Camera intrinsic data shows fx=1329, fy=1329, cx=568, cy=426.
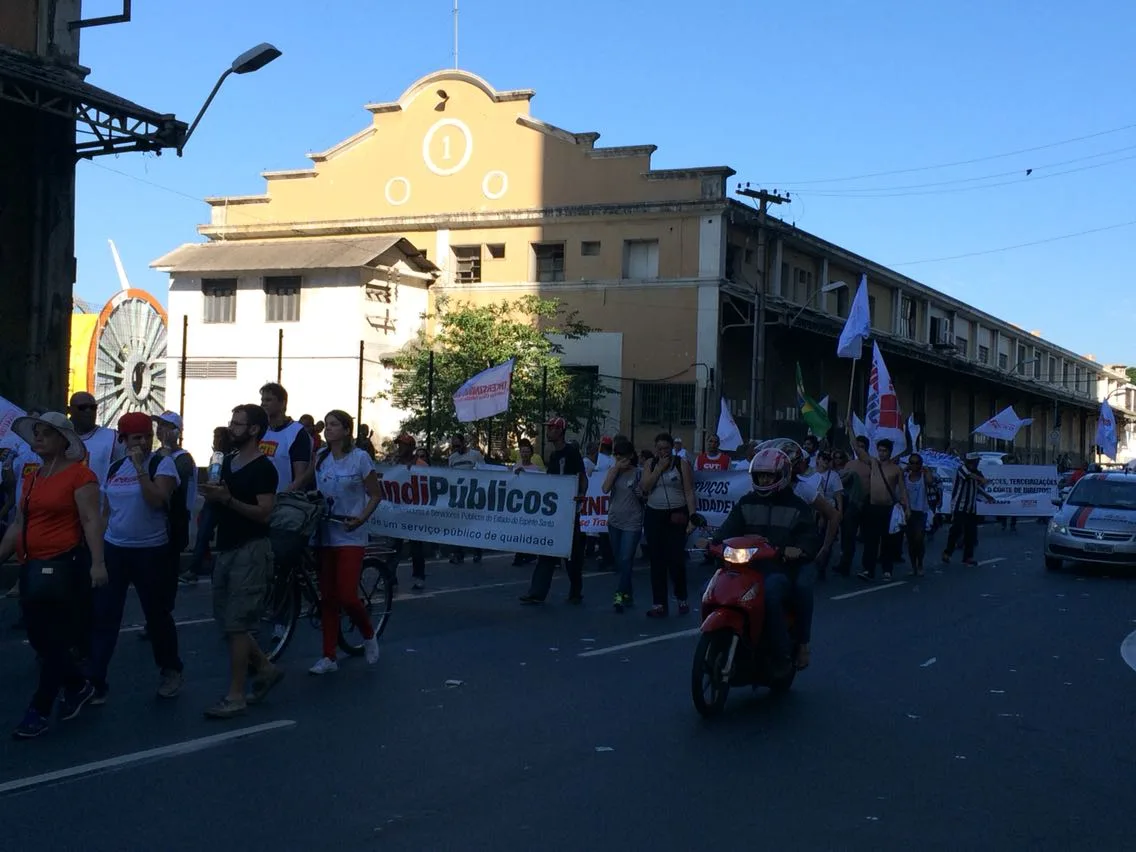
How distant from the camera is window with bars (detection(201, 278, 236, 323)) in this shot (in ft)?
141

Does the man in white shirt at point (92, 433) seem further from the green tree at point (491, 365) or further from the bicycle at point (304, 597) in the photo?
the green tree at point (491, 365)

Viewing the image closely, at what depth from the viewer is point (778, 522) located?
8.95 metres

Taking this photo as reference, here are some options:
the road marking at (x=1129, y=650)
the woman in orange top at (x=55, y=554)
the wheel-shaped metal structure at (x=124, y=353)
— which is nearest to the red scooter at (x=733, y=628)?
the woman in orange top at (x=55, y=554)

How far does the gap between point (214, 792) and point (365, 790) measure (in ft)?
2.33

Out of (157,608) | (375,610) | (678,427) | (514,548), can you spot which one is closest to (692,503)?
(514,548)

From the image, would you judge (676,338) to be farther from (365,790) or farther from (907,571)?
(365,790)

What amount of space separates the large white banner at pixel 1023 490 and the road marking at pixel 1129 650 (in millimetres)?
18254

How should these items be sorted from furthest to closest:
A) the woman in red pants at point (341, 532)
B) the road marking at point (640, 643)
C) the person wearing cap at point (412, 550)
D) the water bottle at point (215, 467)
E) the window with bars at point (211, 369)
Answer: the window with bars at point (211, 369), the water bottle at point (215, 467), the person wearing cap at point (412, 550), the road marking at point (640, 643), the woman in red pants at point (341, 532)

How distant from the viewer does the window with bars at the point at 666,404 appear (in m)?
40.8

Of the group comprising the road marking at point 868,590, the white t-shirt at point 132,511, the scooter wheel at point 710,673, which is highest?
the white t-shirt at point 132,511

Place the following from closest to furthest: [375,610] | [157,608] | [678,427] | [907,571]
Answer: [157,608], [375,610], [907,571], [678,427]

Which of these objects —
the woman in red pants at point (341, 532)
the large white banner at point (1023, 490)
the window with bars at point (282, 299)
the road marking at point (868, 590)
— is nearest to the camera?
the woman in red pants at point (341, 532)

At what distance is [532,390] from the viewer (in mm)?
37094

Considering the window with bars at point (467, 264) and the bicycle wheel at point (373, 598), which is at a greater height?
the window with bars at point (467, 264)
